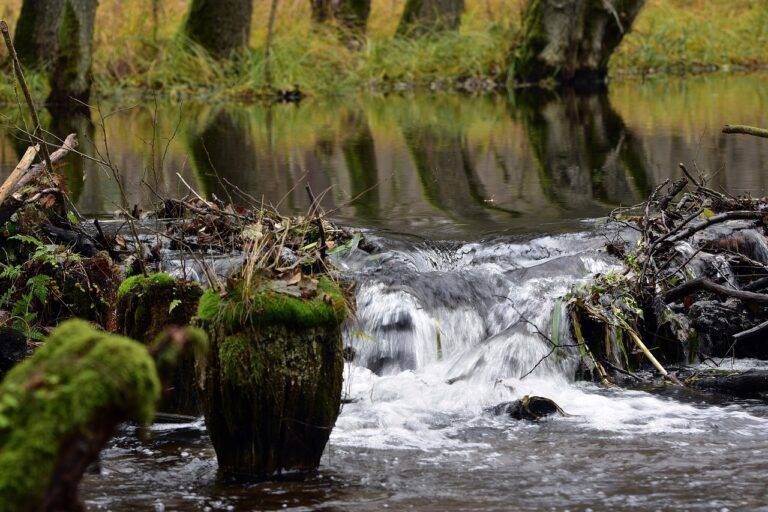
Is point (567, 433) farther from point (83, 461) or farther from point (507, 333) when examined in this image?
point (83, 461)

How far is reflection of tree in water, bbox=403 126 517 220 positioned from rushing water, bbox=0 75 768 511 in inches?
1.9

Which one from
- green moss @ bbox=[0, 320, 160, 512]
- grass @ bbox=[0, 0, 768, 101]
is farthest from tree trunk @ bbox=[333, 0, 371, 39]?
green moss @ bbox=[0, 320, 160, 512]

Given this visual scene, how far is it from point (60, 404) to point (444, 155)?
12.5 m

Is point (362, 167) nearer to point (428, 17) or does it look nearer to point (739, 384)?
point (739, 384)

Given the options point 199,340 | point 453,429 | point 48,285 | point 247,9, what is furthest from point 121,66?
point 199,340

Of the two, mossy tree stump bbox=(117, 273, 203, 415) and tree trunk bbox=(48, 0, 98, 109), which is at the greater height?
tree trunk bbox=(48, 0, 98, 109)

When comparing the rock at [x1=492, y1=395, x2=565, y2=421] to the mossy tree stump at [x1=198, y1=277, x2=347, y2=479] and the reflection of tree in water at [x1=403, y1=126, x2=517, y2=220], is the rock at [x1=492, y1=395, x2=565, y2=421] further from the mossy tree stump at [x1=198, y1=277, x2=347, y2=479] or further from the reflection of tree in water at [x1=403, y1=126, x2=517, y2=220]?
the reflection of tree in water at [x1=403, y1=126, x2=517, y2=220]

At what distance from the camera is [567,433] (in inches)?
199

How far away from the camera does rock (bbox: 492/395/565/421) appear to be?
533cm

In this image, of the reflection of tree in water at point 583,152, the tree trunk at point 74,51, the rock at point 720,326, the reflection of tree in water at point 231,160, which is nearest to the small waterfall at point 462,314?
the rock at point 720,326

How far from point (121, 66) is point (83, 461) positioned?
25.1m

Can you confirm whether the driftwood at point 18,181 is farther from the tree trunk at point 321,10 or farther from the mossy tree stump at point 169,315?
the tree trunk at point 321,10

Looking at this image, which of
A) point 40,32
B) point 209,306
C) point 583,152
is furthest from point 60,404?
point 40,32

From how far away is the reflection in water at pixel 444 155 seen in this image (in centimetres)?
1012
